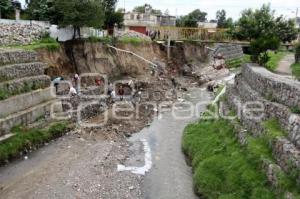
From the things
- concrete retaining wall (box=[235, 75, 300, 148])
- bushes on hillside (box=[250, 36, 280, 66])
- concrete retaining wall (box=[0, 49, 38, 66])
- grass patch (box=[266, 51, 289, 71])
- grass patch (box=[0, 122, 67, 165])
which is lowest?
grass patch (box=[0, 122, 67, 165])

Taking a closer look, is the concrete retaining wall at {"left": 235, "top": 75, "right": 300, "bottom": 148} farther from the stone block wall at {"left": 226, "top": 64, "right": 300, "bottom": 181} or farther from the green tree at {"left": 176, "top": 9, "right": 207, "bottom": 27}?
the green tree at {"left": 176, "top": 9, "right": 207, "bottom": 27}

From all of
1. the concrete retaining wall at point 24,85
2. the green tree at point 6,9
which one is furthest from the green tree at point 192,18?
the concrete retaining wall at point 24,85

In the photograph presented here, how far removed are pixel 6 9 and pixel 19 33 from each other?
27.4 ft

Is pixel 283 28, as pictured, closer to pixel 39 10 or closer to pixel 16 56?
pixel 16 56

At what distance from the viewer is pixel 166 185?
2483 centimetres

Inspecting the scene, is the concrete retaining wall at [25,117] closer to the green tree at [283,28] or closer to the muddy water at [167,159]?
the muddy water at [167,159]

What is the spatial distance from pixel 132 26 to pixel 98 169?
6559 centimetres

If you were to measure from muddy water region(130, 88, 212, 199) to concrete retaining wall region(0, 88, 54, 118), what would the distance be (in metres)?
8.27

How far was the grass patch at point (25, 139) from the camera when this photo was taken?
89.6ft

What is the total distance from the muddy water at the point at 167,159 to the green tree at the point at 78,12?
14.6 m

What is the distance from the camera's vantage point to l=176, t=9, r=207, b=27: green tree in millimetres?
104188


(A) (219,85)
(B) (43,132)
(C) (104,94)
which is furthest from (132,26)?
(B) (43,132)

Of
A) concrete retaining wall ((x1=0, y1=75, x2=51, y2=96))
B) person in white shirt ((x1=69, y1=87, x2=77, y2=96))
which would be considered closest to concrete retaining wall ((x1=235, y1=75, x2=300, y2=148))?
person in white shirt ((x1=69, y1=87, x2=77, y2=96))

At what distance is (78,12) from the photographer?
48531mm
